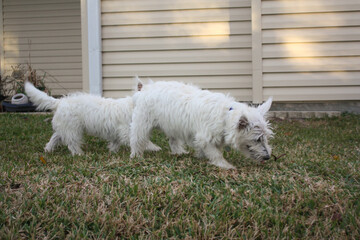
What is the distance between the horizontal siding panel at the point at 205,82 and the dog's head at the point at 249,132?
397 centimetres

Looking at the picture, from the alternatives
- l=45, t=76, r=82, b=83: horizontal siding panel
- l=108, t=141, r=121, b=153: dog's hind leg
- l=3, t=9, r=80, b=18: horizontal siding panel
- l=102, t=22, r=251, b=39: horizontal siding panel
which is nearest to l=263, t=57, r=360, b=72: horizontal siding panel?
l=102, t=22, r=251, b=39: horizontal siding panel

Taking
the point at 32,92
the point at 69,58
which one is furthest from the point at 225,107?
the point at 69,58

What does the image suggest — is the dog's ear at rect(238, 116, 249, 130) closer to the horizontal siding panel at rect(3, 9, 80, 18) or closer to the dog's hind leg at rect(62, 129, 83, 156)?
the dog's hind leg at rect(62, 129, 83, 156)

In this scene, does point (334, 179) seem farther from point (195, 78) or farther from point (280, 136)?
point (195, 78)

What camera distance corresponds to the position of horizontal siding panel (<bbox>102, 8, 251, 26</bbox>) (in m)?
7.18

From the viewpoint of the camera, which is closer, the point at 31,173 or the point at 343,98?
the point at 31,173

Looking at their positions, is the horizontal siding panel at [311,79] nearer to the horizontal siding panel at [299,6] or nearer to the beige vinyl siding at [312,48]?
the beige vinyl siding at [312,48]

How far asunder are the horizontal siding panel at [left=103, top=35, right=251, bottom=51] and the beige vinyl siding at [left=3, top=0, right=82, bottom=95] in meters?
4.99

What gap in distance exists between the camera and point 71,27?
11930mm

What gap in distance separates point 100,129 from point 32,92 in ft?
3.48

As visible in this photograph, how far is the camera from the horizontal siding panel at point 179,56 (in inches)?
285

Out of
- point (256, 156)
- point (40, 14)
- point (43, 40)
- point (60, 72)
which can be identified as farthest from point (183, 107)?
point (40, 14)

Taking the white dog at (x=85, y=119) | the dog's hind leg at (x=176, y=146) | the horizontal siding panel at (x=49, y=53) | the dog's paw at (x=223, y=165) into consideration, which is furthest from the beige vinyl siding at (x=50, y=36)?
the dog's paw at (x=223, y=165)

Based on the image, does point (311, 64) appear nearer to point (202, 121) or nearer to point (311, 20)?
point (311, 20)
